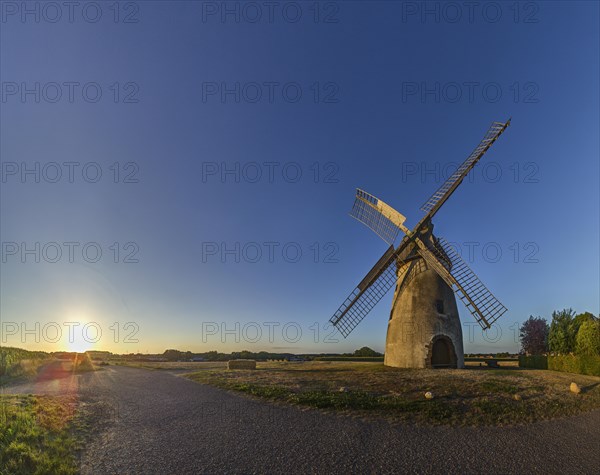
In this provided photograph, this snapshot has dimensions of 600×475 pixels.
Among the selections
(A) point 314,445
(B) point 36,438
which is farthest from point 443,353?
(B) point 36,438

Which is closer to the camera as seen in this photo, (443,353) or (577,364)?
(577,364)

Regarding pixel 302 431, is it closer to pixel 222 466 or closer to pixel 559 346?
pixel 222 466

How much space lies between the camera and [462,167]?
26.9 metres

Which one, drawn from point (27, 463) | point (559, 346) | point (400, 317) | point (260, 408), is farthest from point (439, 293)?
point (559, 346)

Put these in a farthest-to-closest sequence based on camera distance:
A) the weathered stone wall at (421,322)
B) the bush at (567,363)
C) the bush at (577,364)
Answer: the weathered stone wall at (421,322) < the bush at (567,363) < the bush at (577,364)

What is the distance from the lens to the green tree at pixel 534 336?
172 ft

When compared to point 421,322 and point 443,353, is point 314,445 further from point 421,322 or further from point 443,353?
point 443,353

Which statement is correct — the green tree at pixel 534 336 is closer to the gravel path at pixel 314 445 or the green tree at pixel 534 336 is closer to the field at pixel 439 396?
the field at pixel 439 396

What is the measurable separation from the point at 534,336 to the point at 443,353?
132 feet

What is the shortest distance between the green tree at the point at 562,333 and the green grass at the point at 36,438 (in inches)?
1948

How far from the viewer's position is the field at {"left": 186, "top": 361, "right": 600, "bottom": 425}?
11562mm

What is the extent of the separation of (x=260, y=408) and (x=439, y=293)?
17.2 meters

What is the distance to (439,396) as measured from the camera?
13914mm

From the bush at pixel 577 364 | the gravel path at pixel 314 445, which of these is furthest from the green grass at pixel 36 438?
the bush at pixel 577 364
